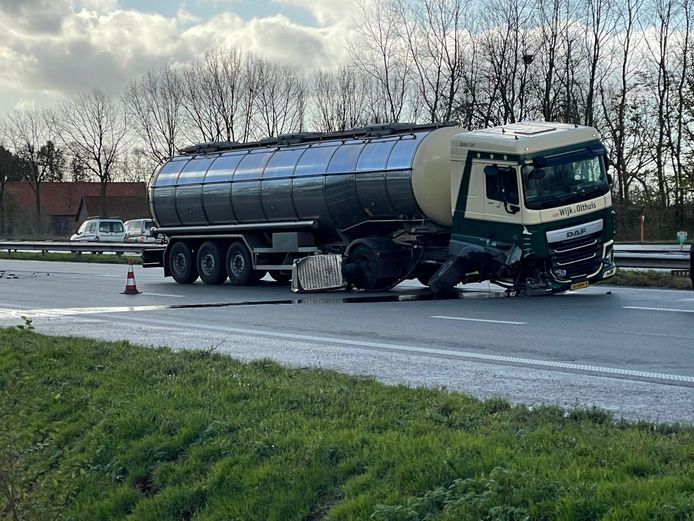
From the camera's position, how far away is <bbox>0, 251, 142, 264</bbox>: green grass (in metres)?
40.6

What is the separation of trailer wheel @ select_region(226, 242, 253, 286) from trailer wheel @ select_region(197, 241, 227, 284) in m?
0.29

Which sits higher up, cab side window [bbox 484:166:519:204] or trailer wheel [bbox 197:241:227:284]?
cab side window [bbox 484:166:519:204]

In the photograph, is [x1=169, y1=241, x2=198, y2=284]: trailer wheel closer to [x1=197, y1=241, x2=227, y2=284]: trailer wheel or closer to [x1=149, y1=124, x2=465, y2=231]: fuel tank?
[x1=197, y1=241, x2=227, y2=284]: trailer wheel

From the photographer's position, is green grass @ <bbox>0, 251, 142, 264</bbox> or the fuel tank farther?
green grass @ <bbox>0, 251, 142, 264</bbox>

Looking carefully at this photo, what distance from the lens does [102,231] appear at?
175ft

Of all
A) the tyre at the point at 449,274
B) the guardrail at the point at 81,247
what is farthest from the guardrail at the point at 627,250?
the tyre at the point at 449,274

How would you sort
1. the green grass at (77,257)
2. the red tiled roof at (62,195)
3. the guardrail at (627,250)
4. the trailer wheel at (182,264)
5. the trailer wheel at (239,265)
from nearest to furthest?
the guardrail at (627,250) < the trailer wheel at (239,265) < the trailer wheel at (182,264) < the green grass at (77,257) < the red tiled roof at (62,195)

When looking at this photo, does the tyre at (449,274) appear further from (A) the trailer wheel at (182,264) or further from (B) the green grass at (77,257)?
(B) the green grass at (77,257)

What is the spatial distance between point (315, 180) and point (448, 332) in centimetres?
1004

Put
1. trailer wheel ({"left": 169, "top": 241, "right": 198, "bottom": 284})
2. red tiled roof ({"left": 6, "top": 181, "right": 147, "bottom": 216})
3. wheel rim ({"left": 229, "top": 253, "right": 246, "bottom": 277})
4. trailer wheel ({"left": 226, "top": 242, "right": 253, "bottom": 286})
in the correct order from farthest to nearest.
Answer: red tiled roof ({"left": 6, "top": 181, "right": 147, "bottom": 216})
trailer wheel ({"left": 169, "top": 241, "right": 198, "bottom": 284})
wheel rim ({"left": 229, "top": 253, "right": 246, "bottom": 277})
trailer wheel ({"left": 226, "top": 242, "right": 253, "bottom": 286})

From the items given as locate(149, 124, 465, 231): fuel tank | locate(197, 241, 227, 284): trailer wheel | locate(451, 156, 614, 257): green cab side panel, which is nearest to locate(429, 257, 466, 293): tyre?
locate(451, 156, 614, 257): green cab side panel

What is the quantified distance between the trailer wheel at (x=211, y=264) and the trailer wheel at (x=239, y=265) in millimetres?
289

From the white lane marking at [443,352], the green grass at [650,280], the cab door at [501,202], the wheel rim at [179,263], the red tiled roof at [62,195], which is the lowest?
Answer: the white lane marking at [443,352]

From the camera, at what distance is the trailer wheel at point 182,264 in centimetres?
2708
